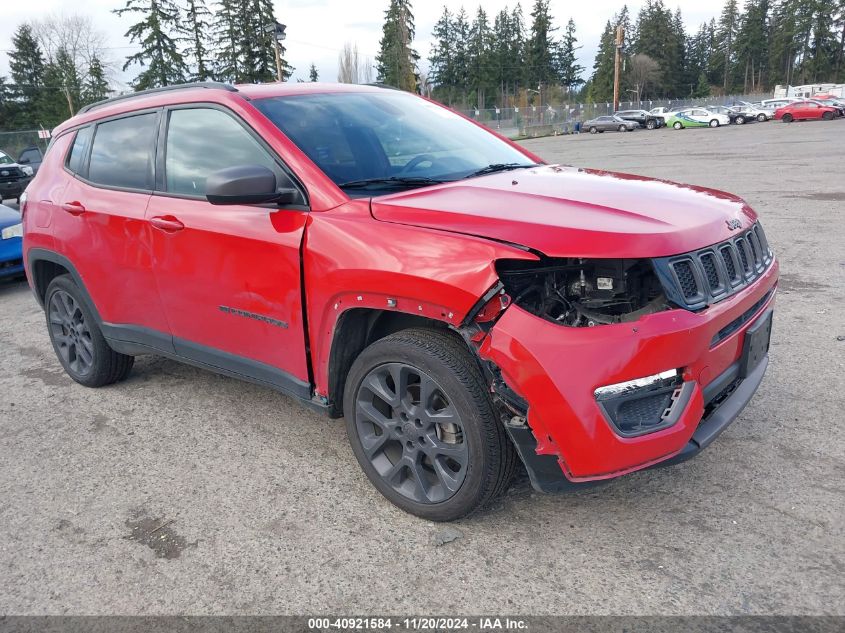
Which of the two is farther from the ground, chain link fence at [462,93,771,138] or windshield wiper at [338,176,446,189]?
chain link fence at [462,93,771,138]

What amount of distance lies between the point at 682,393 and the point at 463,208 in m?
1.09

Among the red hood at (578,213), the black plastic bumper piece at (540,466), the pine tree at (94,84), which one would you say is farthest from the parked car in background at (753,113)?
the black plastic bumper piece at (540,466)

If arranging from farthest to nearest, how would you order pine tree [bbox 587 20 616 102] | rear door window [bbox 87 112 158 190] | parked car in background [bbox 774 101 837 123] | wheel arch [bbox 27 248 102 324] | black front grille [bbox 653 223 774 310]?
pine tree [bbox 587 20 616 102], parked car in background [bbox 774 101 837 123], wheel arch [bbox 27 248 102 324], rear door window [bbox 87 112 158 190], black front grille [bbox 653 223 774 310]

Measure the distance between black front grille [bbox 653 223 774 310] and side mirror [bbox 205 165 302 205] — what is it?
1643 millimetres

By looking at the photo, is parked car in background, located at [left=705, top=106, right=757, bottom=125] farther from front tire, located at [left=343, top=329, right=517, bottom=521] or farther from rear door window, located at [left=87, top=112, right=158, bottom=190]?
front tire, located at [left=343, top=329, right=517, bottom=521]

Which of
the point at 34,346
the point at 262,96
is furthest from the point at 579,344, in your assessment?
the point at 34,346

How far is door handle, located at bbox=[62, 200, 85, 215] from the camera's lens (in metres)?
4.14

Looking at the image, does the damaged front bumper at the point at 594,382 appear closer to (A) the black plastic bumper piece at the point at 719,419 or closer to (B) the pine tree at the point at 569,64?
(A) the black plastic bumper piece at the point at 719,419

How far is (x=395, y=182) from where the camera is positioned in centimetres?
321

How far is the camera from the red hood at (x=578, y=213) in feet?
7.79

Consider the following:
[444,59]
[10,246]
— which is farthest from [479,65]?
[10,246]

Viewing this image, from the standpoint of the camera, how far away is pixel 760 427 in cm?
355

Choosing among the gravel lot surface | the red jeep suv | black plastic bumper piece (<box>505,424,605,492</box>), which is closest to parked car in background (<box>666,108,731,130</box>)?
the gravel lot surface

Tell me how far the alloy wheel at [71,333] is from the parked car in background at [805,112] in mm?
50625
